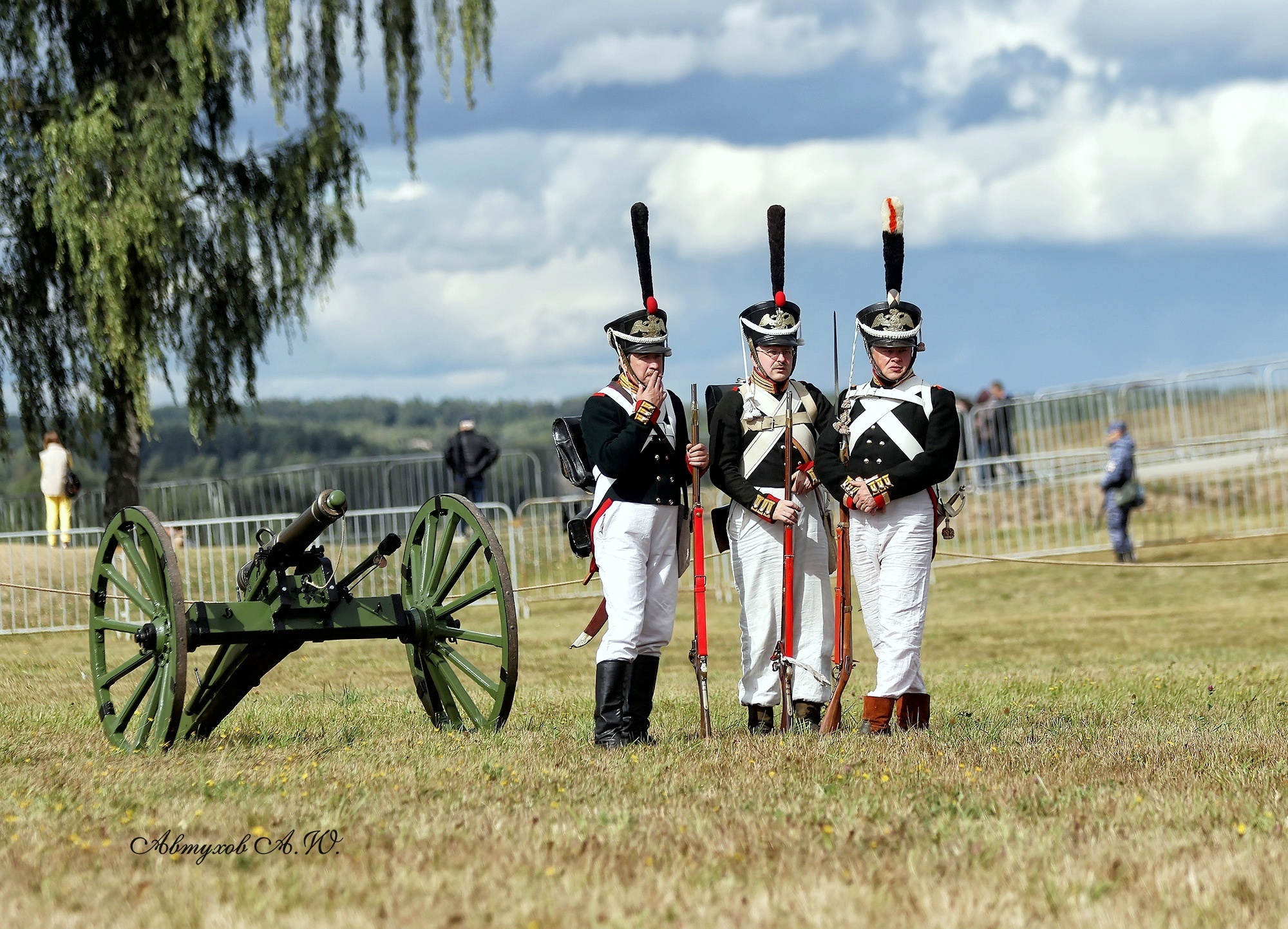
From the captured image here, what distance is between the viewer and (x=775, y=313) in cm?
699

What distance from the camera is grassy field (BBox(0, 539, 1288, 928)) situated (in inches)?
154

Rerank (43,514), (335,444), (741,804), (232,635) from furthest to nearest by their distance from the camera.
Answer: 1. (335,444)
2. (43,514)
3. (232,635)
4. (741,804)

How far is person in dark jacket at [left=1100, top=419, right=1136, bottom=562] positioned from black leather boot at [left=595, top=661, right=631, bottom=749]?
1178cm

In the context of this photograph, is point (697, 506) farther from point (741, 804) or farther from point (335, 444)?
point (335, 444)

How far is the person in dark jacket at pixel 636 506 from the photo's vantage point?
6.62m

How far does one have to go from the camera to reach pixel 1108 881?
4059mm

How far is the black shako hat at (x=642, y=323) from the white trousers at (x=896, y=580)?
4.00 feet

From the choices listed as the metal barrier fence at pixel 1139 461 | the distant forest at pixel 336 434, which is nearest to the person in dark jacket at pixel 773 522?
the metal barrier fence at pixel 1139 461

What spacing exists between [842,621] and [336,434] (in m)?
96.9

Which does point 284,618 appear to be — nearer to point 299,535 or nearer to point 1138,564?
point 299,535

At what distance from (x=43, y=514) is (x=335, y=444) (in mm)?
73975

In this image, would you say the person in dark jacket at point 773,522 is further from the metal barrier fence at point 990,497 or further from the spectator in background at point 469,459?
the spectator in background at point 469,459

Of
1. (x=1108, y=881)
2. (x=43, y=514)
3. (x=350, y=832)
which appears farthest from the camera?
(x=43, y=514)

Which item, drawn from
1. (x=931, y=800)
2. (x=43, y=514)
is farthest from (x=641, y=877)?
(x=43, y=514)
